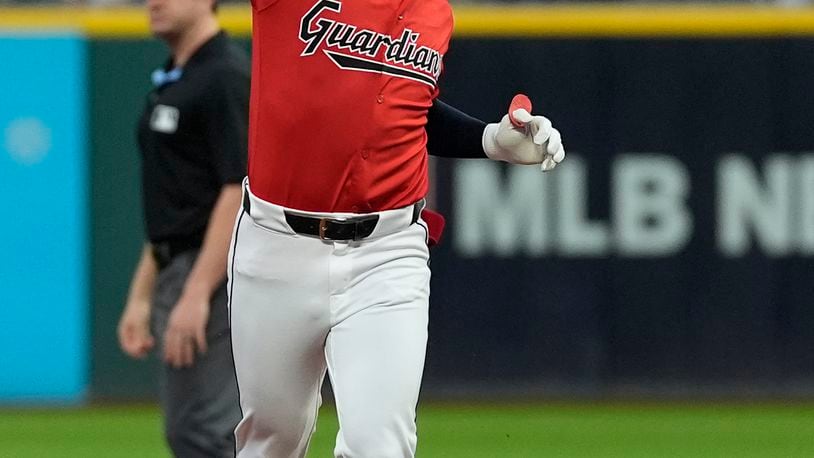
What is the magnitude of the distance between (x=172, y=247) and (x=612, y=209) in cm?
439

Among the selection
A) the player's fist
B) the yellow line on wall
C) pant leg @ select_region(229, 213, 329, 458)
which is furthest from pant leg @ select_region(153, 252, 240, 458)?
the yellow line on wall

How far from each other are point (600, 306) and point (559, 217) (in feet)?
1.82

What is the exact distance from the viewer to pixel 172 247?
5301 millimetres

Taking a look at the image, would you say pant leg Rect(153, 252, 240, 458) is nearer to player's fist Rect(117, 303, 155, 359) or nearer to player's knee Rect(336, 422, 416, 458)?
player's fist Rect(117, 303, 155, 359)

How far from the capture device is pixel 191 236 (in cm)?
525

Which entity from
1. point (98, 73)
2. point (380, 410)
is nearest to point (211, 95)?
point (380, 410)

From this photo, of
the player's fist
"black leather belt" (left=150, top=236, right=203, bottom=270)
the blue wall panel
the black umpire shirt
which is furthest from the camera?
the blue wall panel

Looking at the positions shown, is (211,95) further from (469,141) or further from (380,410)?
(380,410)

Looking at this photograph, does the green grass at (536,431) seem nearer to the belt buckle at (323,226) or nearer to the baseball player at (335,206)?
the baseball player at (335,206)

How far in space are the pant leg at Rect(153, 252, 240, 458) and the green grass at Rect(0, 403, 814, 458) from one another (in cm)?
248

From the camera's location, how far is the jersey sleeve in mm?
5086

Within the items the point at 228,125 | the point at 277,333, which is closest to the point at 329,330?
the point at 277,333

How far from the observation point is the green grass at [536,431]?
776 cm

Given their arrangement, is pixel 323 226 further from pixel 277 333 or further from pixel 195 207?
pixel 195 207
